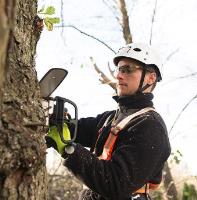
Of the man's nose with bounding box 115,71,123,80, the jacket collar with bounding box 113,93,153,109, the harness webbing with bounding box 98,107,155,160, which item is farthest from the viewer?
the man's nose with bounding box 115,71,123,80

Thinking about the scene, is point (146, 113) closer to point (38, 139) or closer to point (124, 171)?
point (124, 171)

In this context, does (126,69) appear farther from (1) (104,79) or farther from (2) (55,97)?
(1) (104,79)

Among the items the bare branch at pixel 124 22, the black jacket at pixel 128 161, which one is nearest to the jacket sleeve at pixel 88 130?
the black jacket at pixel 128 161

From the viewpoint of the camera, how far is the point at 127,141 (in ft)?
8.23

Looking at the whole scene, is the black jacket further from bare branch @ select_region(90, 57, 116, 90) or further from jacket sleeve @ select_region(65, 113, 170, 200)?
bare branch @ select_region(90, 57, 116, 90)

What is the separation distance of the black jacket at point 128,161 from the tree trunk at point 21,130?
523 millimetres

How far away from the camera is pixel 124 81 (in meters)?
3.05

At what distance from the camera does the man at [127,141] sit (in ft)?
7.64

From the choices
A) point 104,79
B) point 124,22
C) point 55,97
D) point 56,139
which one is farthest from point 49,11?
point 124,22

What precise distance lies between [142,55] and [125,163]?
4.04ft

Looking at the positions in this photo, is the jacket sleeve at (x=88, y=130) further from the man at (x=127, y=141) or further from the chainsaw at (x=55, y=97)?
the chainsaw at (x=55, y=97)

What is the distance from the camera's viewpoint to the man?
2.33 m

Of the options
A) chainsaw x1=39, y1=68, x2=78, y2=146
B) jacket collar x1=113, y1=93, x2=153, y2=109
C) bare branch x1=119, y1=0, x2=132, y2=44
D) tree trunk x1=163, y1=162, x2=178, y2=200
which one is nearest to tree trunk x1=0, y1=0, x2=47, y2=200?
chainsaw x1=39, y1=68, x2=78, y2=146

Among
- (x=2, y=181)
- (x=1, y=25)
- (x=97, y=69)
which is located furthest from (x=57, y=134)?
(x=97, y=69)
